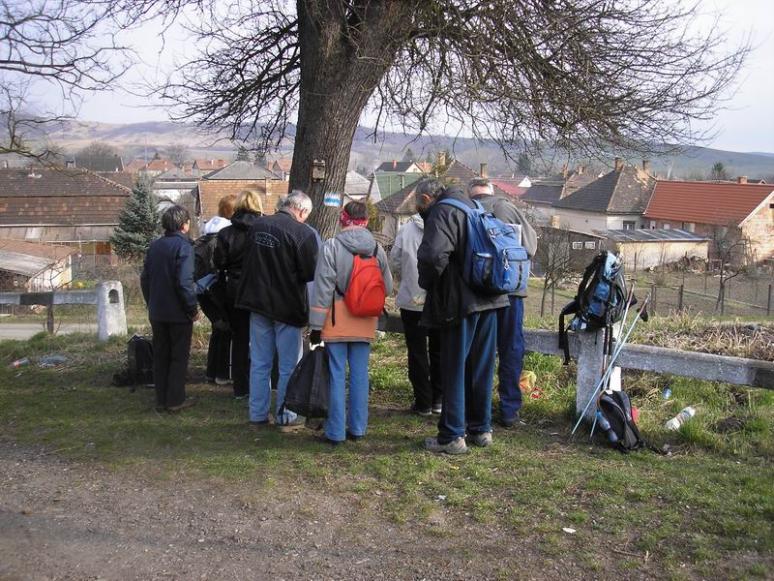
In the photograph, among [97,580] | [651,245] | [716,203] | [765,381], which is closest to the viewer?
[97,580]

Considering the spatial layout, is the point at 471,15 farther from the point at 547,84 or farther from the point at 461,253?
the point at 461,253

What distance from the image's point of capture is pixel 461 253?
4.82m

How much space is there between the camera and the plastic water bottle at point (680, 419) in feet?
17.3

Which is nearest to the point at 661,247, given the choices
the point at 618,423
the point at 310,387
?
the point at 618,423

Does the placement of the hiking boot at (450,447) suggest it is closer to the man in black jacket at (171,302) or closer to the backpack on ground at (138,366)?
the man in black jacket at (171,302)

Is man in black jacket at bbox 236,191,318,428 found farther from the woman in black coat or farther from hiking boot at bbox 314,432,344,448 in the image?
the woman in black coat

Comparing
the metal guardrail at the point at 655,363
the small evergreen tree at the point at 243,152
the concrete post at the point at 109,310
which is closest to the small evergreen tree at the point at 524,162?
the metal guardrail at the point at 655,363

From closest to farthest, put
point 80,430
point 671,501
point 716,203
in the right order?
point 671,501, point 80,430, point 716,203

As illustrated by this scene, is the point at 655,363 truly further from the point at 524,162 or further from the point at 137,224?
the point at 137,224

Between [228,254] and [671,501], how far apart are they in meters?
4.05

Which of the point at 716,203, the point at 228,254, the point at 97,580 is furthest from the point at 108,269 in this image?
the point at 716,203

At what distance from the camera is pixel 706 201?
55.7 m

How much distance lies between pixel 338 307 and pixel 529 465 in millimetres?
1717

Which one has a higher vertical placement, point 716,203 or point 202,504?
point 716,203
